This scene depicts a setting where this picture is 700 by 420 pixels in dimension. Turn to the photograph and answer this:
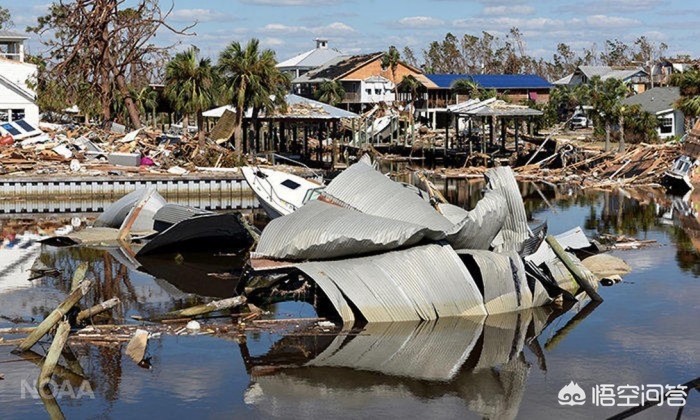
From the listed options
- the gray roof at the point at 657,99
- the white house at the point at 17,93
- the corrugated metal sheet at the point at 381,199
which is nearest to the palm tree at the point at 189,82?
the white house at the point at 17,93

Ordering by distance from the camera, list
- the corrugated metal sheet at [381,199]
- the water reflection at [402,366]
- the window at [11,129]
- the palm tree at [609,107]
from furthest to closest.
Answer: the palm tree at [609,107]
the window at [11,129]
the corrugated metal sheet at [381,199]
the water reflection at [402,366]

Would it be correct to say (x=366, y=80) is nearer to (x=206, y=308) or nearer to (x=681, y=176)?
(x=681, y=176)

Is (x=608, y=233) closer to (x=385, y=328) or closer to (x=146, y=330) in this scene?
(x=385, y=328)

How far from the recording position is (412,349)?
19.4 m

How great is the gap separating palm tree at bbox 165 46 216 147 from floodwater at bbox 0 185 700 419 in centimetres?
2830

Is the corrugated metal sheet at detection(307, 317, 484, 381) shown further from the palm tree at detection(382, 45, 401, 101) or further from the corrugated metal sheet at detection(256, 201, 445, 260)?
the palm tree at detection(382, 45, 401, 101)

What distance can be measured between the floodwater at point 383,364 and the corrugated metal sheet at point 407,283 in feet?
1.06

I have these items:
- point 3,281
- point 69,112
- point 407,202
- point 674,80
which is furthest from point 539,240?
point 69,112

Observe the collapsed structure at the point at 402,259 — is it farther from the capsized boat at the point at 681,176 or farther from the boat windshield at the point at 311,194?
the capsized boat at the point at 681,176

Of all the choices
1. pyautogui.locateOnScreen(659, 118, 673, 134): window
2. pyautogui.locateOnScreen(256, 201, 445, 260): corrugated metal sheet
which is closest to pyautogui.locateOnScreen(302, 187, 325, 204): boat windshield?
pyautogui.locateOnScreen(256, 201, 445, 260): corrugated metal sheet

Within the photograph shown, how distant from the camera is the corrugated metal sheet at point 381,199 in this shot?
2330cm

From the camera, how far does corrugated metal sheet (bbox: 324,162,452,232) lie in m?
23.3

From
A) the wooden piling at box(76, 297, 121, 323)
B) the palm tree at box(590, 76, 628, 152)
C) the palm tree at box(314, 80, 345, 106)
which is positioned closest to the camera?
the wooden piling at box(76, 297, 121, 323)

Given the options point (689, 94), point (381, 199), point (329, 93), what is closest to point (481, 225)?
point (381, 199)
